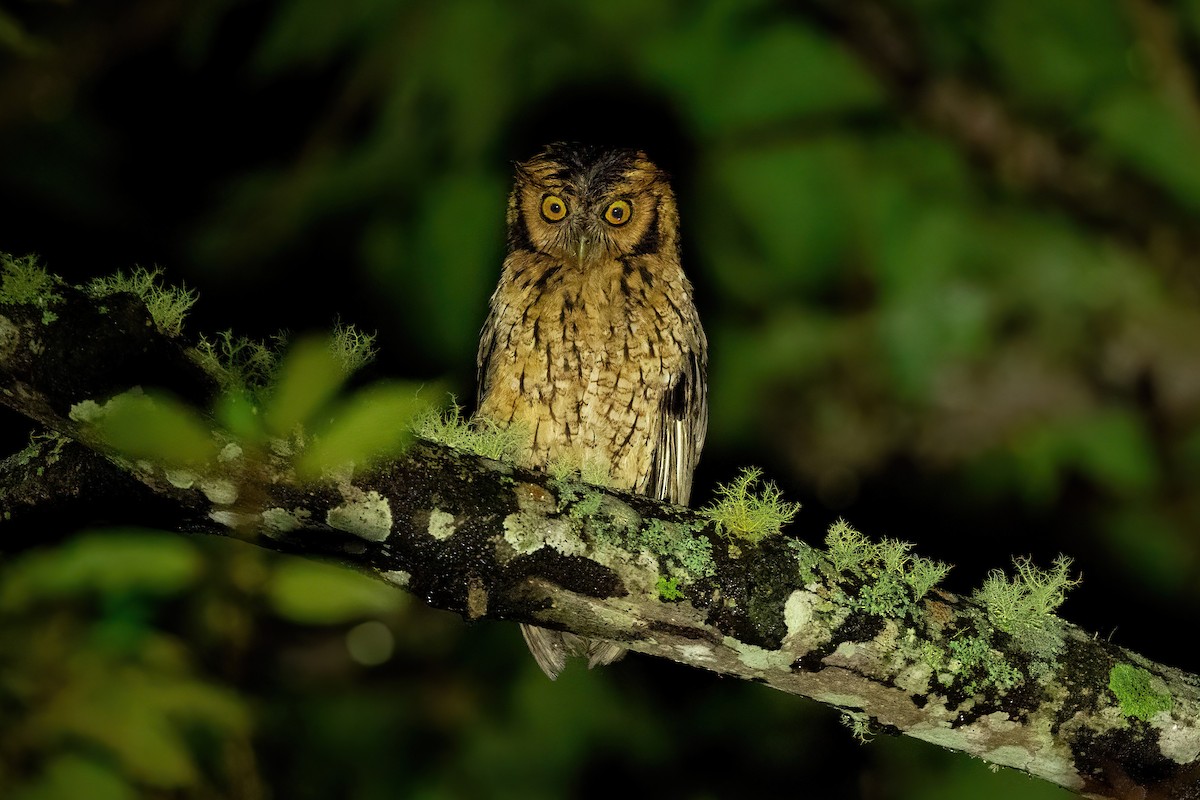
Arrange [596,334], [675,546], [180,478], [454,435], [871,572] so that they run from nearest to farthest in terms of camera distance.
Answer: [180,478]
[675,546]
[871,572]
[454,435]
[596,334]

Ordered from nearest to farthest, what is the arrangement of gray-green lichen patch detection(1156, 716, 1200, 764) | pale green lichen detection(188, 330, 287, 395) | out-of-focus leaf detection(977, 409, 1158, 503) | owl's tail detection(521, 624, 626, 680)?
pale green lichen detection(188, 330, 287, 395)
gray-green lichen patch detection(1156, 716, 1200, 764)
owl's tail detection(521, 624, 626, 680)
out-of-focus leaf detection(977, 409, 1158, 503)

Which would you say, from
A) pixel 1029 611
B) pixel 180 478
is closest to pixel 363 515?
pixel 180 478

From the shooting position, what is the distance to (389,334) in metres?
2.87

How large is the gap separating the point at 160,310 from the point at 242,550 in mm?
423

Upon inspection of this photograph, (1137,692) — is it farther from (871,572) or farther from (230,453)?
(230,453)

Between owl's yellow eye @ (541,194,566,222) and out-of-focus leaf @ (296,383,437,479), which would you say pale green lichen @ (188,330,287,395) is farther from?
owl's yellow eye @ (541,194,566,222)

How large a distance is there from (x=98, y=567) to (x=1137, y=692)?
4.84 feet

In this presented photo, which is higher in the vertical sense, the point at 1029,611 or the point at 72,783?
the point at 1029,611

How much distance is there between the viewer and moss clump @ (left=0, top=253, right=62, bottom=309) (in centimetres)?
102

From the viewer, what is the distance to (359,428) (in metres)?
0.94

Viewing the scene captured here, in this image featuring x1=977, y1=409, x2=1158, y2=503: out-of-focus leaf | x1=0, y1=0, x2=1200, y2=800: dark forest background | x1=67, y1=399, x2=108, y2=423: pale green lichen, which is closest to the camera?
x1=67, y1=399, x2=108, y2=423: pale green lichen

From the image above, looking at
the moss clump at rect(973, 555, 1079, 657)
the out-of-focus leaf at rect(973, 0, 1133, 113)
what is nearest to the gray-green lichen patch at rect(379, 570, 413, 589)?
the moss clump at rect(973, 555, 1079, 657)

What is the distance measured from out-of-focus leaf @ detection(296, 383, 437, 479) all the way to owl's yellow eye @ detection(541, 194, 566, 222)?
1309 mm

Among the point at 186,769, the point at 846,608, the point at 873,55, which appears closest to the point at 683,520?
the point at 846,608
